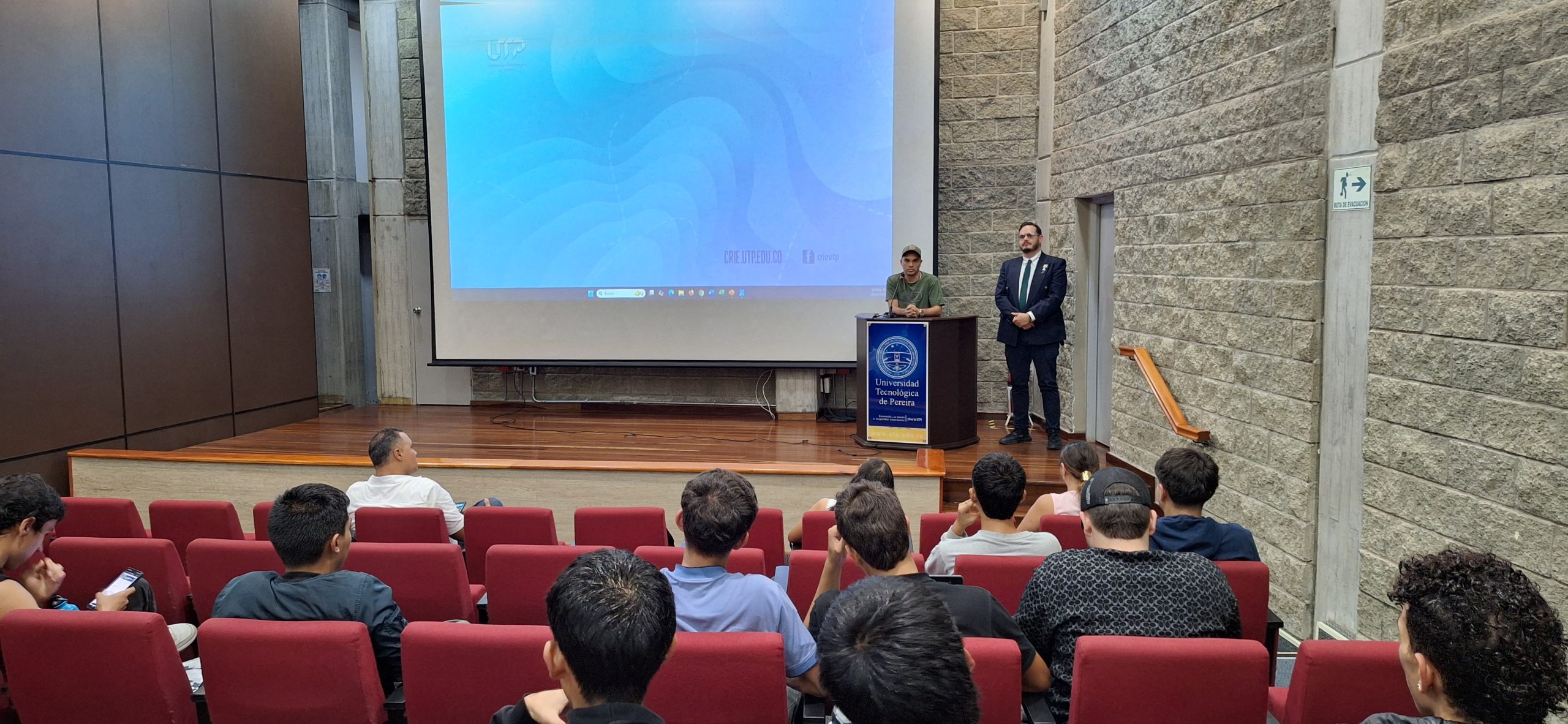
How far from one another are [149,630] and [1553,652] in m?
2.49

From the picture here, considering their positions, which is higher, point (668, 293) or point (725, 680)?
point (668, 293)

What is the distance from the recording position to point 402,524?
3.45 metres

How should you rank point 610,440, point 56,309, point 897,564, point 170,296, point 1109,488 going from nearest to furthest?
point 897,564 < point 1109,488 < point 56,309 < point 170,296 < point 610,440

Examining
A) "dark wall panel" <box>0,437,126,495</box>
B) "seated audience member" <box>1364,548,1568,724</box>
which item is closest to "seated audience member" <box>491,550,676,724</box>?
"seated audience member" <box>1364,548,1568,724</box>

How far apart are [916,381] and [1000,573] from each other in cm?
365

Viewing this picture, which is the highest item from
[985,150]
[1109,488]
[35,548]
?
[985,150]

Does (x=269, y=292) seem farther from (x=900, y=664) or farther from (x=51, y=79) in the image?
(x=900, y=664)

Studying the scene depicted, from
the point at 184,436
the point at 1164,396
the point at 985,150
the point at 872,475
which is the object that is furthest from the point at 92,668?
the point at 985,150

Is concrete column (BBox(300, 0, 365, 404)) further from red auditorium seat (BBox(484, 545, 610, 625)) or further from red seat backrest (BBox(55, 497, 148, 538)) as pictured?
red auditorium seat (BBox(484, 545, 610, 625))

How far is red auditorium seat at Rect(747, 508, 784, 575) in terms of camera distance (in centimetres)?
351

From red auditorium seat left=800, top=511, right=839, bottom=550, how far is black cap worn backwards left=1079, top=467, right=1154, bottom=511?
1.19 meters

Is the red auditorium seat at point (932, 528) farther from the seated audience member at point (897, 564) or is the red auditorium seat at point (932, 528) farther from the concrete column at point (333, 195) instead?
the concrete column at point (333, 195)

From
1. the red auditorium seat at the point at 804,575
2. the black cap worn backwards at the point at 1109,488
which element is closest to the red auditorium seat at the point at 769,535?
the red auditorium seat at the point at 804,575

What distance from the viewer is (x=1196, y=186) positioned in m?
4.91
